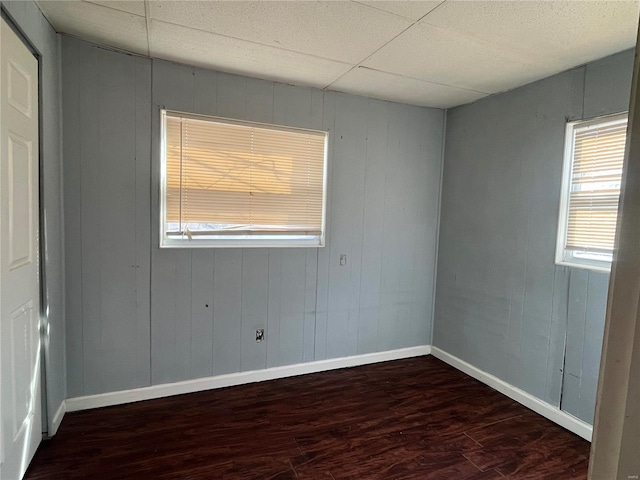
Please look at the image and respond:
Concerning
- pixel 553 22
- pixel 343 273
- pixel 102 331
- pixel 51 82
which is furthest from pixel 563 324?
pixel 51 82

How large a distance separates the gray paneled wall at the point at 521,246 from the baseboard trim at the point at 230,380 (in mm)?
608

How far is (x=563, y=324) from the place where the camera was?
8.16 ft

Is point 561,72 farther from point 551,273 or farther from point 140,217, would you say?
point 140,217

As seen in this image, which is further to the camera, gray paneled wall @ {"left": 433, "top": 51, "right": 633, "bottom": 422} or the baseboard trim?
the baseboard trim

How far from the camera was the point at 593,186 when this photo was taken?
2350 millimetres

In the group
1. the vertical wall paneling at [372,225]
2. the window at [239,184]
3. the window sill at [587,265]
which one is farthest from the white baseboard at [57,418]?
the window sill at [587,265]

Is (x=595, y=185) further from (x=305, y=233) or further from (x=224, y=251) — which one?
(x=224, y=251)

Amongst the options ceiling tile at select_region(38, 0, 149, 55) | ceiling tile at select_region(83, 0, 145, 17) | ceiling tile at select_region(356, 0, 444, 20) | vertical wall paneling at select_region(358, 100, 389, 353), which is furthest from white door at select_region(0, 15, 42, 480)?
vertical wall paneling at select_region(358, 100, 389, 353)

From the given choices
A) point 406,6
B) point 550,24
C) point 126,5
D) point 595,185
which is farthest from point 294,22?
point 595,185

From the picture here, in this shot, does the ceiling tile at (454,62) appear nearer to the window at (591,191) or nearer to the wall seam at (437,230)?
the window at (591,191)

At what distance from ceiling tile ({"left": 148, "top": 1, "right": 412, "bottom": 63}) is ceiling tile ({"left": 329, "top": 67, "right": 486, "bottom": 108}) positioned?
465mm

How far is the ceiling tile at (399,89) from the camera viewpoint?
107 inches

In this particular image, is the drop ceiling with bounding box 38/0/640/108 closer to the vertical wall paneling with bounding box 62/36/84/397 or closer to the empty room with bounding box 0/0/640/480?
the empty room with bounding box 0/0/640/480

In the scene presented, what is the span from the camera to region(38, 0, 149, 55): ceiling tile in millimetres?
1892
